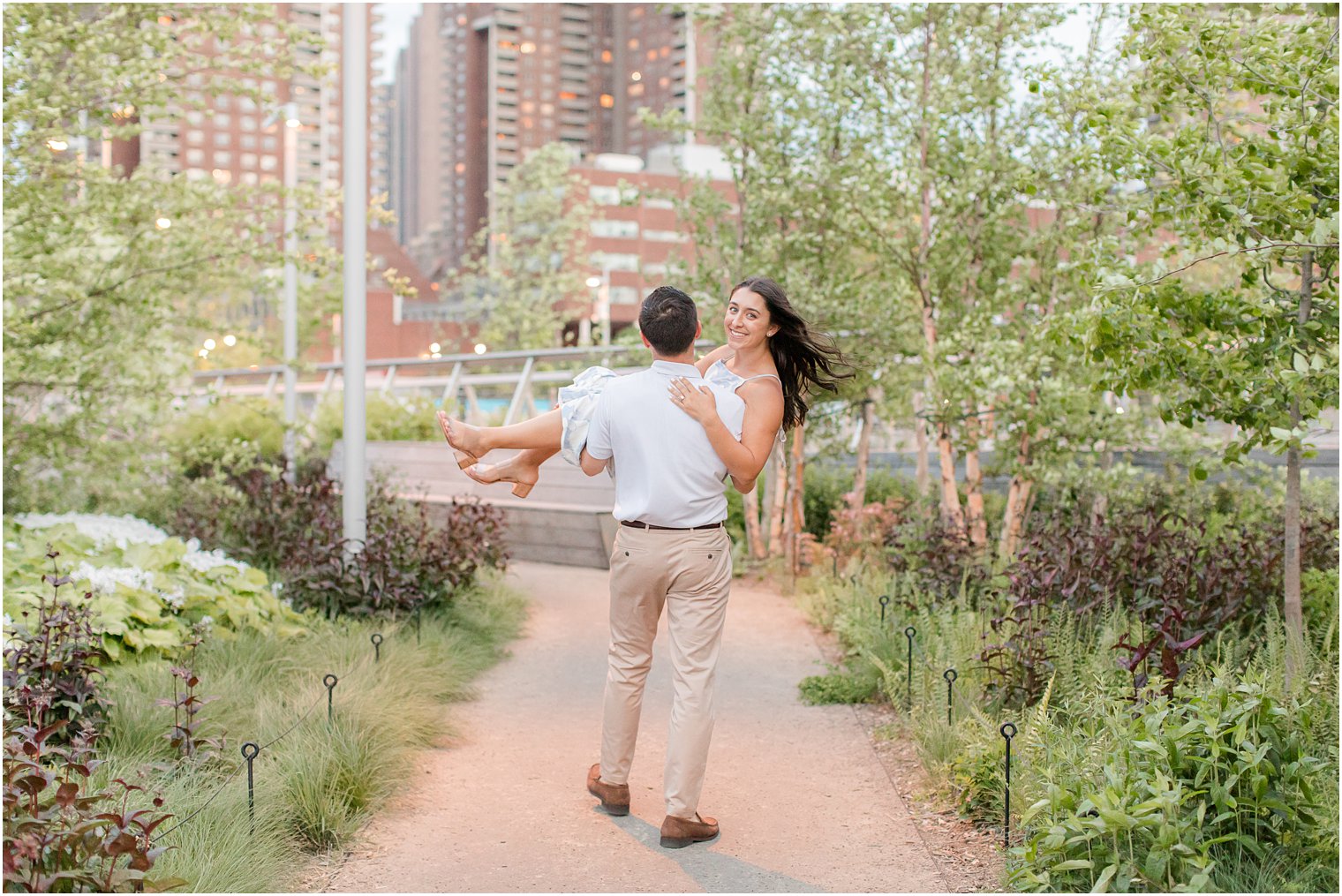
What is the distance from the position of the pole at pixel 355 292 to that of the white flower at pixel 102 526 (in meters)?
1.41

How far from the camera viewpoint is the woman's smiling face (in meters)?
4.51

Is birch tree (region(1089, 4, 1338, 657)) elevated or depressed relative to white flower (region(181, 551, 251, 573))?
elevated

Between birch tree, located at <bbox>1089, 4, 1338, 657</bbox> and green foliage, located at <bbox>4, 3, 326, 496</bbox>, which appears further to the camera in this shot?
green foliage, located at <bbox>4, 3, 326, 496</bbox>

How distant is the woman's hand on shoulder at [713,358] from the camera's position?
4750 millimetres

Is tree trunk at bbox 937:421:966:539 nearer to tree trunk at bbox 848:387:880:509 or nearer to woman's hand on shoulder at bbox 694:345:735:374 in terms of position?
tree trunk at bbox 848:387:880:509

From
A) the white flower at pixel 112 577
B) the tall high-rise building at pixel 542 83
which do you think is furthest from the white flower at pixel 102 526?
A: the tall high-rise building at pixel 542 83

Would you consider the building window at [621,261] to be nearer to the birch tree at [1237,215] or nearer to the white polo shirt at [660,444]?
the birch tree at [1237,215]

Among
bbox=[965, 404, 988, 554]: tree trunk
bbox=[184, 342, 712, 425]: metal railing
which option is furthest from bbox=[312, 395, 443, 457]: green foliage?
bbox=[965, 404, 988, 554]: tree trunk

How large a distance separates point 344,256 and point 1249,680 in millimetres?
6109

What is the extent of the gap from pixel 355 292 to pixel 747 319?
4.23 meters

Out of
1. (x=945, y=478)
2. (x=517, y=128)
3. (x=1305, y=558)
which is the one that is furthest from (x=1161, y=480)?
(x=517, y=128)

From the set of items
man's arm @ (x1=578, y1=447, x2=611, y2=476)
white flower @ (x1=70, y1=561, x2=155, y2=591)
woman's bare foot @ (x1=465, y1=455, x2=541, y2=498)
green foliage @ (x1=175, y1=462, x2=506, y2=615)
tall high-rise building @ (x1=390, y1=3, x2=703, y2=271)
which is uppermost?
tall high-rise building @ (x1=390, y1=3, x2=703, y2=271)

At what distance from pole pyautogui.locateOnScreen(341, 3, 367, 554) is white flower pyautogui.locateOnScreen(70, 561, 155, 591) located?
55.3 inches

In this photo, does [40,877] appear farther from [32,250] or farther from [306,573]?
[32,250]
